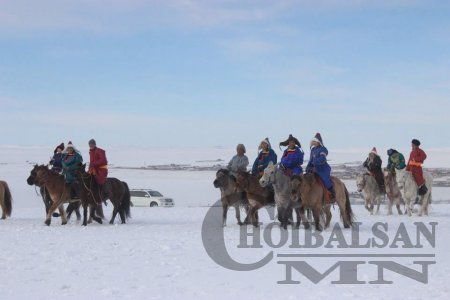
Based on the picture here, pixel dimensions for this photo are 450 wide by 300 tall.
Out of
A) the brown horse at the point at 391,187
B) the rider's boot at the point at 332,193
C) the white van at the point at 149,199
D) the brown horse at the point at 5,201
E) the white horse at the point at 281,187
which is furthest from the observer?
the white van at the point at 149,199

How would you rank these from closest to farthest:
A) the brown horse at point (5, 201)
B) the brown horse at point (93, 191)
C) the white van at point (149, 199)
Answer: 1. the brown horse at point (93, 191)
2. the brown horse at point (5, 201)
3. the white van at point (149, 199)

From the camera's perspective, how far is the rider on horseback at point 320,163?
45.6 feet

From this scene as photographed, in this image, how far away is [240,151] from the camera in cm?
1573

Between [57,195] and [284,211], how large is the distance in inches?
239

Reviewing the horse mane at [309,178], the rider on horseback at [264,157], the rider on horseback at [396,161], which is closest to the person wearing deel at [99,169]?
the rider on horseback at [264,157]

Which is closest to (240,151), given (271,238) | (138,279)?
(271,238)

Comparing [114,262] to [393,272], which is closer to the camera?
[393,272]

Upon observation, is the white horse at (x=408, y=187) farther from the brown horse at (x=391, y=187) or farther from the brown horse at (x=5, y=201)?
the brown horse at (x=5, y=201)

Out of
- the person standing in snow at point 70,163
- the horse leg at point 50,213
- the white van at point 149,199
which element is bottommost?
the white van at point 149,199

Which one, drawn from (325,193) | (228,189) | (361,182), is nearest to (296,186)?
(325,193)

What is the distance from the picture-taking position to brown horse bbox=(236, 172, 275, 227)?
47.5ft

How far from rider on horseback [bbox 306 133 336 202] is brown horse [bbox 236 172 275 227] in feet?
4.39

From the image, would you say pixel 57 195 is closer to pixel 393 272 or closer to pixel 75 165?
pixel 75 165

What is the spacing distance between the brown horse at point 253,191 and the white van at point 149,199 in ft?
64.6
